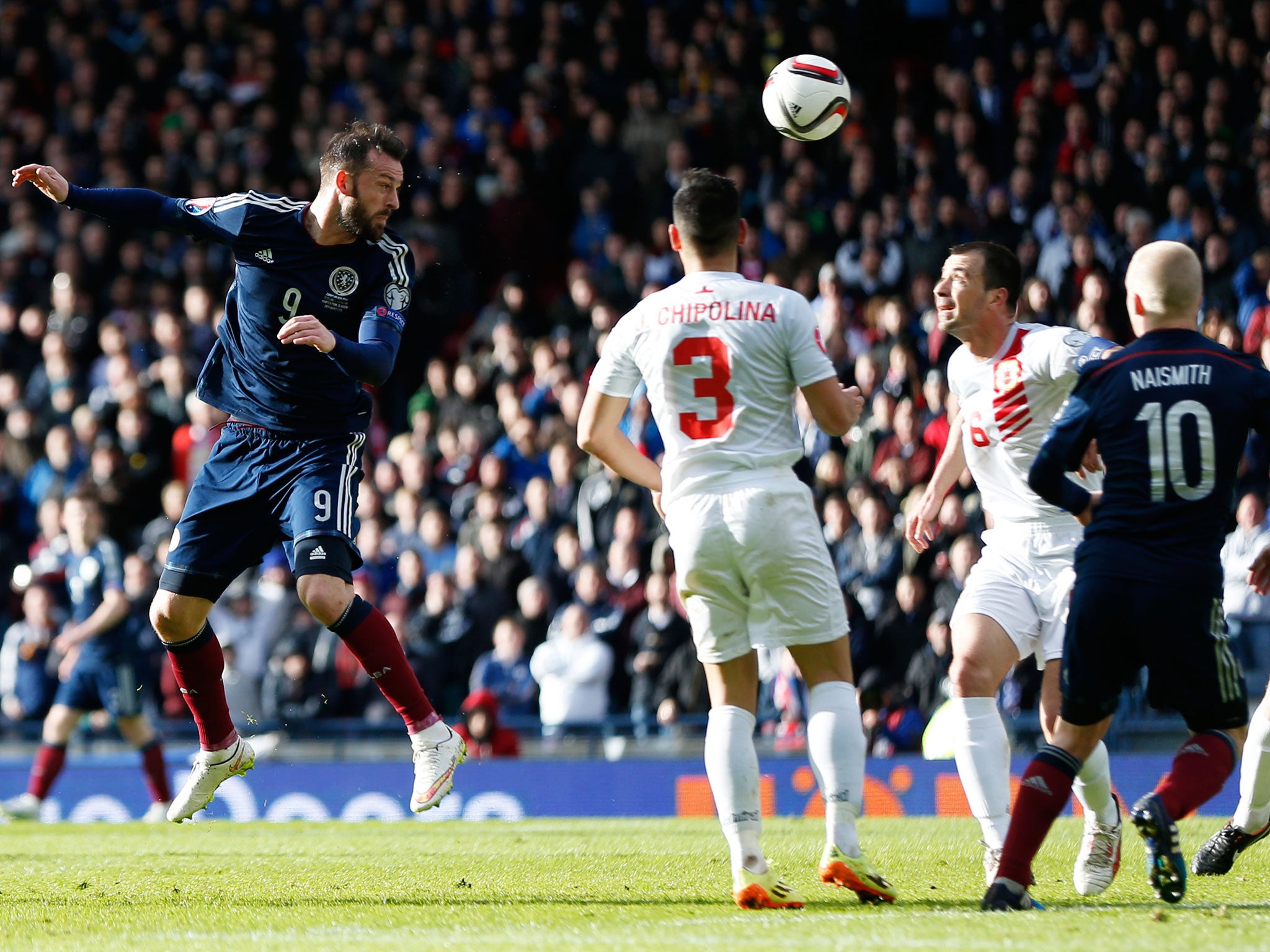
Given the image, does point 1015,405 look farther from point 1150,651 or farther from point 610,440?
point 610,440

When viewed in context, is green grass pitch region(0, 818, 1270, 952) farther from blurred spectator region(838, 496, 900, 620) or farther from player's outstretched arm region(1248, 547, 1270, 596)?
blurred spectator region(838, 496, 900, 620)

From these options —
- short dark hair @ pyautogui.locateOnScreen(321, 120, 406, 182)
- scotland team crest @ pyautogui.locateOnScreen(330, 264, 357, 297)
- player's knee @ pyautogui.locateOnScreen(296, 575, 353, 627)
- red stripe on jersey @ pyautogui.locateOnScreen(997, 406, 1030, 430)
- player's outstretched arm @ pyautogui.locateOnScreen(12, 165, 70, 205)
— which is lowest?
player's knee @ pyautogui.locateOnScreen(296, 575, 353, 627)

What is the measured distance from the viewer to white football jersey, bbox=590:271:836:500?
5359mm

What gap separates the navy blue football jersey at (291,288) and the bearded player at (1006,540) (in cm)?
237

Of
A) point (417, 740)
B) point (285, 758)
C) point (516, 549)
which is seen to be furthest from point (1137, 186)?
point (417, 740)

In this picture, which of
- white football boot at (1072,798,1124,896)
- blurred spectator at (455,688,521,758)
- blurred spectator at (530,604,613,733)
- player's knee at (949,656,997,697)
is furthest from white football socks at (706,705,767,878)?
blurred spectator at (530,604,613,733)

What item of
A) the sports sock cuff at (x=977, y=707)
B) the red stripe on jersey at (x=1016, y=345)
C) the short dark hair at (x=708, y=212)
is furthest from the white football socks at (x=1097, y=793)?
the short dark hair at (x=708, y=212)

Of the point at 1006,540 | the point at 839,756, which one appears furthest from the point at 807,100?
the point at 839,756

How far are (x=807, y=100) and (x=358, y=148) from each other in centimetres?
264

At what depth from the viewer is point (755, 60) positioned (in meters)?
17.4

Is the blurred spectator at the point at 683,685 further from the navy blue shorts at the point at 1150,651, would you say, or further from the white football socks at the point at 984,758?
the navy blue shorts at the point at 1150,651

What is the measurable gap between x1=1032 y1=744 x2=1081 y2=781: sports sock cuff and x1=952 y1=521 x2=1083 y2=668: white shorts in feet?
3.48

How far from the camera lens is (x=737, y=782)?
5.33 m

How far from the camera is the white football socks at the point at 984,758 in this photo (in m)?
5.93
